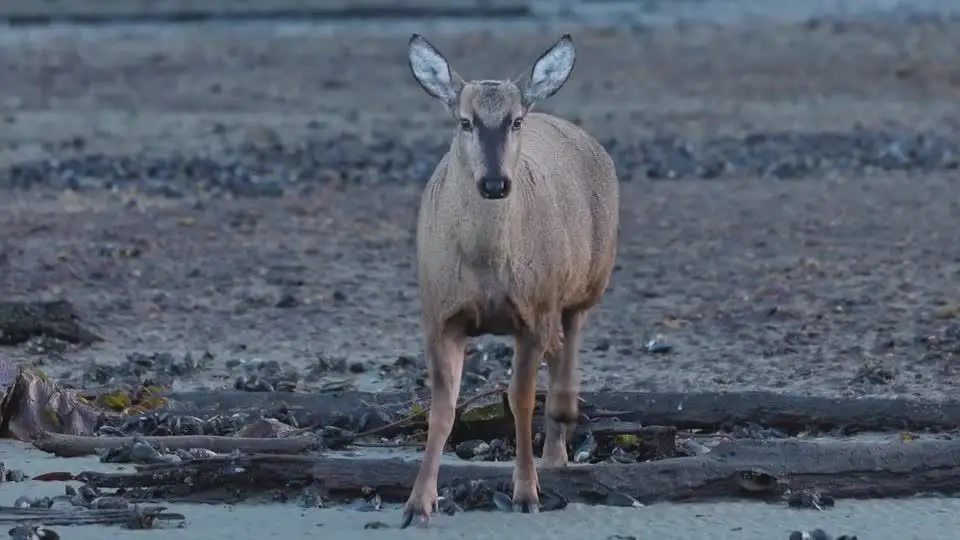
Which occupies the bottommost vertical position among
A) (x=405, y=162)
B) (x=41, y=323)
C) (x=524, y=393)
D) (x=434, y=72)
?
(x=41, y=323)

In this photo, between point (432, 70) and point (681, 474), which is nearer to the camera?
point (681, 474)

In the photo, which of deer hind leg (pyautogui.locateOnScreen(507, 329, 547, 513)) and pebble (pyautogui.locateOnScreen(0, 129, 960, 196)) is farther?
pebble (pyautogui.locateOnScreen(0, 129, 960, 196))

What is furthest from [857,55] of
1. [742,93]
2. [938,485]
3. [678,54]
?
[938,485]

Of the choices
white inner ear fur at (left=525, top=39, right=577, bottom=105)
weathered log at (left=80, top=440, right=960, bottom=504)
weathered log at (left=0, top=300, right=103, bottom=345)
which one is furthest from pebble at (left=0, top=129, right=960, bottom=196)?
weathered log at (left=80, top=440, right=960, bottom=504)

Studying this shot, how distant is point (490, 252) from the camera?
27.1 feet

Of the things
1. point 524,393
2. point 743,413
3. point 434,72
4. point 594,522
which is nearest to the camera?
point 594,522

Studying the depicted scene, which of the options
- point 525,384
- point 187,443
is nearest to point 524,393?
point 525,384

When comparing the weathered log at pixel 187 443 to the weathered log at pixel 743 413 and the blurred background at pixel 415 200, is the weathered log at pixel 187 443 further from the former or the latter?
the blurred background at pixel 415 200

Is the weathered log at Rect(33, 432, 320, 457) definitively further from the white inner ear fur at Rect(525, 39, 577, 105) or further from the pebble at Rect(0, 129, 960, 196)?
the pebble at Rect(0, 129, 960, 196)

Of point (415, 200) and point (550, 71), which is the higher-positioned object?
point (550, 71)

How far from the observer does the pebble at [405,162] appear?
18266mm

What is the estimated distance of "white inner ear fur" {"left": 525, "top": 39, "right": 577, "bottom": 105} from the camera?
8648 millimetres

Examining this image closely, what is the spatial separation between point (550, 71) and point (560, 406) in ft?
4.72

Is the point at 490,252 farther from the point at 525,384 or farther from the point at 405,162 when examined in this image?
the point at 405,162
